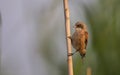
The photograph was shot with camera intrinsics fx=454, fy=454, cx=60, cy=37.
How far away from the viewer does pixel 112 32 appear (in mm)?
1284

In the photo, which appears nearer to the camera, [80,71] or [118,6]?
[80,71]

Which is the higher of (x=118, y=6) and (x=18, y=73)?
(x=118, y=6)

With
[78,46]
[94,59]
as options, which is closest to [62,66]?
[94,59]

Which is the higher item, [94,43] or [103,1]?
[103,1]

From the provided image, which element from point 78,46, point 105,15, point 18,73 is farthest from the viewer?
point 105,15

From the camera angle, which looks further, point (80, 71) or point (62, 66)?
point (62, 66)

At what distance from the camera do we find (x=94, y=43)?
1279 mm

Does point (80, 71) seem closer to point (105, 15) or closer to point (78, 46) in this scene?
point (78, 46)

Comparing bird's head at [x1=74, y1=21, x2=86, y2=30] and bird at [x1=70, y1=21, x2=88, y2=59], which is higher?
bird's head at [x1=74, y1=21, x2=86, y2=30]

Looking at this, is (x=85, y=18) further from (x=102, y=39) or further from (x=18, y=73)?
(x=18, y=73)

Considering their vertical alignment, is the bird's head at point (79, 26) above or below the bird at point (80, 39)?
above

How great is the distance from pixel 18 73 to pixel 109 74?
0.80ft

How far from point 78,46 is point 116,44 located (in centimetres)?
20

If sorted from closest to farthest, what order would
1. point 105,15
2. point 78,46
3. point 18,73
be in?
point 78,46 → point 18,73 → point 105,15
